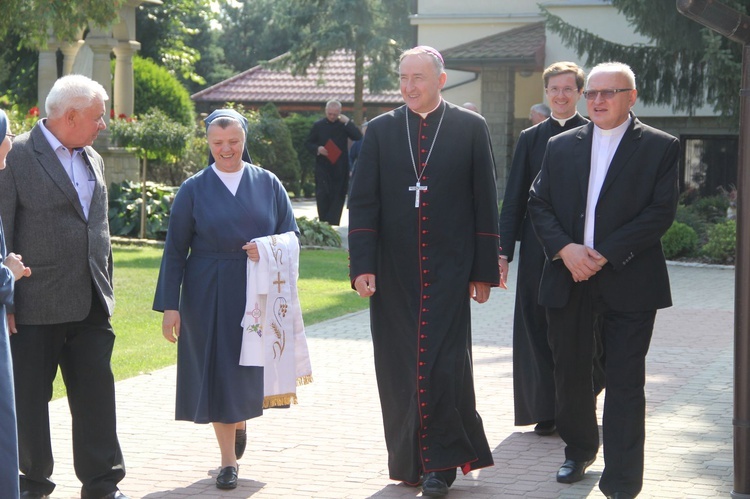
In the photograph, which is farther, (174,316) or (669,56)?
(669,56)

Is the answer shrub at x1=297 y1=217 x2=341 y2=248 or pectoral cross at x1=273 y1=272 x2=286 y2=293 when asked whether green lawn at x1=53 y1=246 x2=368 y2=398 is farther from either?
pectoral cross at x1=273 y1=272 x2=286 y2=293

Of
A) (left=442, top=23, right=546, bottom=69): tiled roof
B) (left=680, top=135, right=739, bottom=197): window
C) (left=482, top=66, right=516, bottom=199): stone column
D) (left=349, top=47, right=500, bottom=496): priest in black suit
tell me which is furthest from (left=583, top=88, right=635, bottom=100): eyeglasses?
(left=482, top=66, right=516, bottom=199): stone column

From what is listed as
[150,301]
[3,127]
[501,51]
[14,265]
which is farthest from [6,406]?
[501,51]

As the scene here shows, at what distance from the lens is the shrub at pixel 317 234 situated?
18422 millimetres

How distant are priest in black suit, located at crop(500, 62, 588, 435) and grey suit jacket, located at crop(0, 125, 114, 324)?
2.48 meters

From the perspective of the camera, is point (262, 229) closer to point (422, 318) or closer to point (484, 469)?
point (422, 318)

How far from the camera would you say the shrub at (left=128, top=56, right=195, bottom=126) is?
30312mm

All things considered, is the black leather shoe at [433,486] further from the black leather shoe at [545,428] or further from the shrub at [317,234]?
the shrub at [317,234]

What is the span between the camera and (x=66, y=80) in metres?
5.66

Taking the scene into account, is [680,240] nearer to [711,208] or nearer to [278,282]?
[711,208]

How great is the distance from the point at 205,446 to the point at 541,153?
8.43 ft

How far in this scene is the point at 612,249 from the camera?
5641 mm

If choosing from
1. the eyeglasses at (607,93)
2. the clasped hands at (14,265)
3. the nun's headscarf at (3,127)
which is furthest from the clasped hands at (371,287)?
the nun's headscarf at (3,127)

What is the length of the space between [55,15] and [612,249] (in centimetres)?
953
